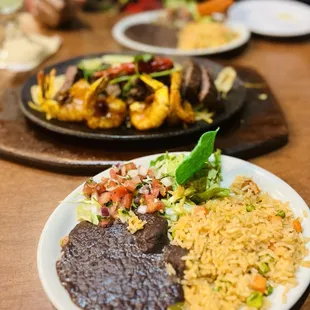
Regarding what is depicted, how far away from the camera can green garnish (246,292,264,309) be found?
1.45m

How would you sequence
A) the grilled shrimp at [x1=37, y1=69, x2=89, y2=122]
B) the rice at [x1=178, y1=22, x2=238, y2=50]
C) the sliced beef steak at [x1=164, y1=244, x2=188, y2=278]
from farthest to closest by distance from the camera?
the rice at [x1=178, y1=22, x2=238, y2=50] → the grilled shrimp at [x1=37, y1=69, x2=89, y2=122] → the sliced beef steak at [x1=164, y1=244, x2=188, y2=278]

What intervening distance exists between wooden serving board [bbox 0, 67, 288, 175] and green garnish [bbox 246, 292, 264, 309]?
3.36 feet

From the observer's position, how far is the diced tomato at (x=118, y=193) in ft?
6.10

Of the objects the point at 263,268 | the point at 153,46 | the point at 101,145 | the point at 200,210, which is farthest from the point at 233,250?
the point at 153,46

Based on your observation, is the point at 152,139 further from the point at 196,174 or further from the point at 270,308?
the point at 270,308

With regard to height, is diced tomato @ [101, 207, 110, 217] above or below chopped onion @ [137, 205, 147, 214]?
below

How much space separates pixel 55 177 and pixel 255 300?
1252mm

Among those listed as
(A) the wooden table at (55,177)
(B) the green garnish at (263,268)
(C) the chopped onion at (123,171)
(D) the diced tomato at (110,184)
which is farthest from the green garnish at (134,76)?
(B) the green garnish at (263,268)

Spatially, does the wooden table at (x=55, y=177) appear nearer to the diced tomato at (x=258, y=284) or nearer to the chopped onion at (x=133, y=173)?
the diced tomato at (x=258, y=284)

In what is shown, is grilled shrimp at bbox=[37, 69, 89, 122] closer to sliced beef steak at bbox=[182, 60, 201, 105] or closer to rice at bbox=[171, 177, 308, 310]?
sliced beef steak at bbox=[182, 60, 201, 105]

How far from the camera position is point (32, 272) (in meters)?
1.75

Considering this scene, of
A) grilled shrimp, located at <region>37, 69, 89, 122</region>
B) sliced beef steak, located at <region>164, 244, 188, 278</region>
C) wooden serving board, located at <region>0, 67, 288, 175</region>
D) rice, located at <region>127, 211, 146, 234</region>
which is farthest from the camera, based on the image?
grilled shrimp, located at <region>37, 69, 89, 122</region>

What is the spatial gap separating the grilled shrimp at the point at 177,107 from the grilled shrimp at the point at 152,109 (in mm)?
36

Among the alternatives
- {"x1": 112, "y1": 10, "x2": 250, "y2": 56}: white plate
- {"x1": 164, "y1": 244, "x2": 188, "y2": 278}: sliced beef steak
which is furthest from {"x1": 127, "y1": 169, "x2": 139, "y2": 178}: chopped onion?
{"x1": 112, "y1": 10, "x2": 250, "y2": 56}: white plate
